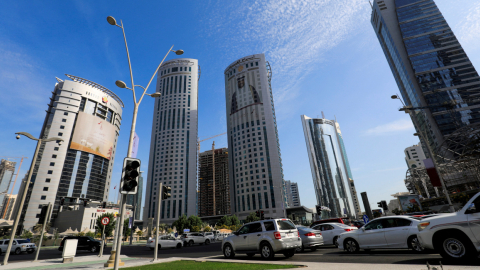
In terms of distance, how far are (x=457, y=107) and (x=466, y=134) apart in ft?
173

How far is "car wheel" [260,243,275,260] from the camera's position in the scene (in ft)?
35.1

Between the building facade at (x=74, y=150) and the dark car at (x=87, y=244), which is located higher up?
the building facade at (x=74, y=150)

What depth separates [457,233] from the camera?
662 cm

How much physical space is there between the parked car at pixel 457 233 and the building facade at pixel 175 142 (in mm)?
132151

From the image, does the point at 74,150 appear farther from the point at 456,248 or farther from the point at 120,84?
the point at 456,248

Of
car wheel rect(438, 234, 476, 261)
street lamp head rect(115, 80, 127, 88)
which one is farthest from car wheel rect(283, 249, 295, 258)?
street lamp head rect(115, 80, 127, 88)

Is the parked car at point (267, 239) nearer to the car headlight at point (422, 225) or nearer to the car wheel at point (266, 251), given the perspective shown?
the car wheel at point (266, 251)

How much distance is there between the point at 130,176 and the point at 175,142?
455 feet

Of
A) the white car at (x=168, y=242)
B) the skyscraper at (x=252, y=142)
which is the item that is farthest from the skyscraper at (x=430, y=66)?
the white car at (x=168, y=242)

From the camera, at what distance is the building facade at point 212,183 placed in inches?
6594

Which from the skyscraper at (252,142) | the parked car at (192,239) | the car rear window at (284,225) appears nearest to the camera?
the car rear window at (284,225)

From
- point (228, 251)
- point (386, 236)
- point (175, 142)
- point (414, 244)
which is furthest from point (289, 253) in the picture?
point (175, 142)

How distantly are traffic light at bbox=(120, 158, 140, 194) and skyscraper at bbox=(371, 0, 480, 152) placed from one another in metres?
98.1

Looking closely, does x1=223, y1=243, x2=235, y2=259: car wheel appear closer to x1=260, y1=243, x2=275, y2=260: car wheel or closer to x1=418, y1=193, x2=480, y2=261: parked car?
x1=260, y1=243, x2=275, y2=260: car wheel
